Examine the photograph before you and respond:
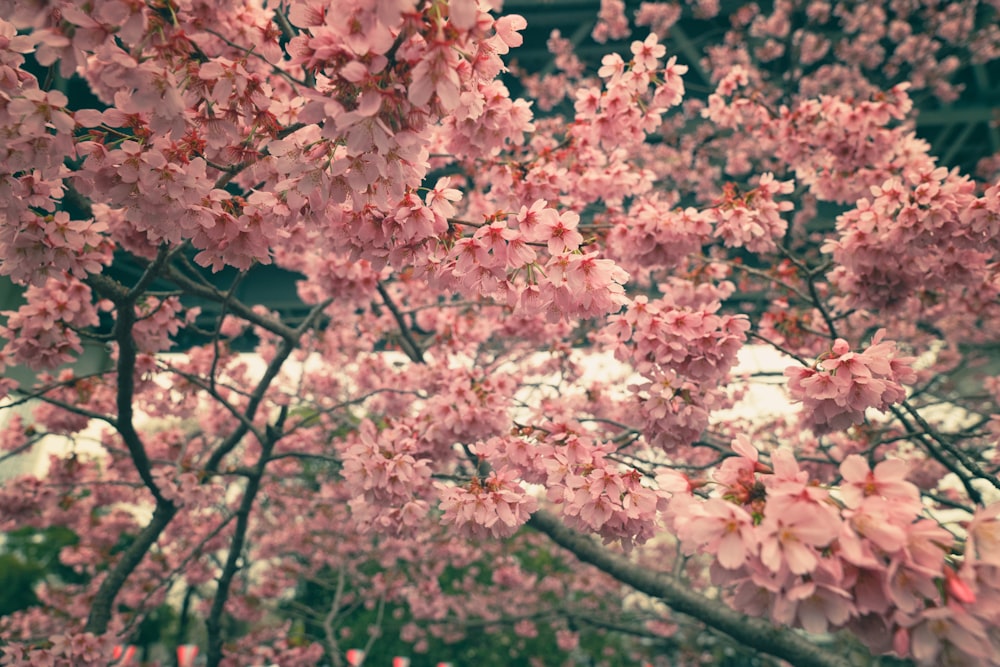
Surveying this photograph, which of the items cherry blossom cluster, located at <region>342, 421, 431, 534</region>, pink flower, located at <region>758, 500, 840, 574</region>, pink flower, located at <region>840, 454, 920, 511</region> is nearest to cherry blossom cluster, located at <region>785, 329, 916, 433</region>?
pink flower, located at <region>840, 454, 920, 511</region>

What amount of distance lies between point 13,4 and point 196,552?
3.58 metres

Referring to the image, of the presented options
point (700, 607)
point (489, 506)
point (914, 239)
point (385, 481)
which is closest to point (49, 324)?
point (385, 481)

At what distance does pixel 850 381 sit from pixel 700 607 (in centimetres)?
209

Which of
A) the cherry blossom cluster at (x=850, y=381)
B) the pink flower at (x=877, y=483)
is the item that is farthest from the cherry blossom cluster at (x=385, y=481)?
the pink flower at (x=877, y=483)

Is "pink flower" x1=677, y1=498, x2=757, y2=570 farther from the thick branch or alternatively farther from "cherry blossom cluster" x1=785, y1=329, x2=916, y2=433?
the thick branch

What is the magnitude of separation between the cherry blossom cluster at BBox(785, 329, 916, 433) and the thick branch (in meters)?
1.78

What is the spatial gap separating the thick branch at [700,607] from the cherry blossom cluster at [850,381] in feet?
5.83

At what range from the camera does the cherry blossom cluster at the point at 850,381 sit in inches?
74.4

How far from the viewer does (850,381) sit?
193cm

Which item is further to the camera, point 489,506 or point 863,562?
point 489,506

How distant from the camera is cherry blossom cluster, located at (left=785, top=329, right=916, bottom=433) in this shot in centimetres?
189

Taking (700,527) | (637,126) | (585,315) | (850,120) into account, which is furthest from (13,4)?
(850,120)

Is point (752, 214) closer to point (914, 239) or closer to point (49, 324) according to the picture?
point (914, 239)

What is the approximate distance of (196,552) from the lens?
150 inches
